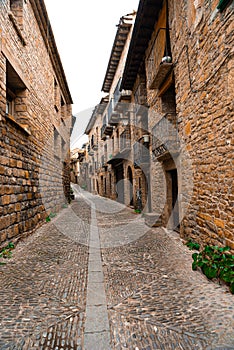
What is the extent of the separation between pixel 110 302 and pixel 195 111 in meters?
3.54

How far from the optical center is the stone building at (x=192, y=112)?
349 cm

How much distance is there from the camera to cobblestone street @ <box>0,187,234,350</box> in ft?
6.55

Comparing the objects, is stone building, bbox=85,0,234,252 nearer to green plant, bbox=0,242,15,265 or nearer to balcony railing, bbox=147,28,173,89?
balcony railing, bbox=147,28,173,89

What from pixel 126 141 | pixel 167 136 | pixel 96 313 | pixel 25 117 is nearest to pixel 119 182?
pixel 126 141

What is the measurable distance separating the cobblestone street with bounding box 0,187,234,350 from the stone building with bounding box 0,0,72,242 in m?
1.34

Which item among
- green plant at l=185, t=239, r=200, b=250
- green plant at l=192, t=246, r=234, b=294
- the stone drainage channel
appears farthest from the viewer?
green plant at l=185, t=239, r=200, b=250

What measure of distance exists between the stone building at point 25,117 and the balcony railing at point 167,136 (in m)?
3.38

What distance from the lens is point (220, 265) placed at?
3.15m

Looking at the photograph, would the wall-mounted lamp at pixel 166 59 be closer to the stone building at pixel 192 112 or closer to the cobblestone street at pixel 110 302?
the stone building at pixel 192 112

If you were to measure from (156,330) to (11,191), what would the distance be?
3.81 meters

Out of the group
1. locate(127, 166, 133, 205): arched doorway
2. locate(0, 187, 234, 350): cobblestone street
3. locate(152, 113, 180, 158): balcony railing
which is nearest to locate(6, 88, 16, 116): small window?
locate(0, 187, 234, 350): cobblestone street

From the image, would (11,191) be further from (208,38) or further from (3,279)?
(208,38)

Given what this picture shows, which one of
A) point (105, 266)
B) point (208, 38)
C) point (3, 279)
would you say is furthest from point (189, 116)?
point (3, 279)

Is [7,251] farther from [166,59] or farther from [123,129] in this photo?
[123,129]
